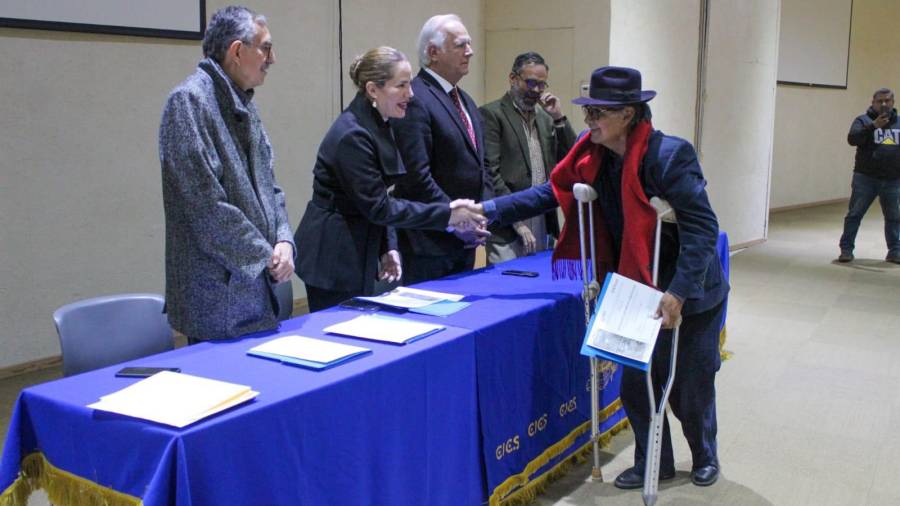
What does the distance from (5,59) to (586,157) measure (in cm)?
303

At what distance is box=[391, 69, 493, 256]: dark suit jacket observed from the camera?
2980 mm

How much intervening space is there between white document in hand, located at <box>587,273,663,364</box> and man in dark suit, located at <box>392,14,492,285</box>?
0.77 m

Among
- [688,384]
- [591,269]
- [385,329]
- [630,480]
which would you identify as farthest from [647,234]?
[630,480]

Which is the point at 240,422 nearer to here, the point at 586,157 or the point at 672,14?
the point at 586,157

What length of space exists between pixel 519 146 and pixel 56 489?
2670 mm

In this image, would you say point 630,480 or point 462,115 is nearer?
point 630,480

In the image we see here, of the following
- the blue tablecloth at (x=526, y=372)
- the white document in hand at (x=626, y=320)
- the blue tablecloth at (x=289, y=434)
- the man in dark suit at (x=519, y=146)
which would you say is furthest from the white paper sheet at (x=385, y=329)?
the man in dark suit at (x=519, y=146)

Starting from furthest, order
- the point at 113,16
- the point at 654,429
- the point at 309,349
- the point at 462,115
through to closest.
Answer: the point at 113,16, the point at 462,115, the point at 654,429, the point at 309,349

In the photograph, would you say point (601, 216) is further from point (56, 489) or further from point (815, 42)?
point (815, 42)

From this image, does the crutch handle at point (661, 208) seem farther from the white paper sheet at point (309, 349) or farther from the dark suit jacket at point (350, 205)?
the white paper sheet at point (309, 349)

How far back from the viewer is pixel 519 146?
3.90 meters

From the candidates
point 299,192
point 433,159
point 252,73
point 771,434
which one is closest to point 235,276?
point 252,73

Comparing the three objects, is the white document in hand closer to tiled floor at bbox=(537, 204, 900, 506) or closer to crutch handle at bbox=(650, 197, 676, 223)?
crutch handle at bbox=(650, 197, 676, 223)

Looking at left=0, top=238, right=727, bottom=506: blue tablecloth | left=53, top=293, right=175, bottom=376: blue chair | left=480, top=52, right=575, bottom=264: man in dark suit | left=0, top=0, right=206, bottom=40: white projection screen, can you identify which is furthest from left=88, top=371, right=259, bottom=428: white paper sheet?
Answer: left=0, top=0, right=206, bottom=40: white projection screen
